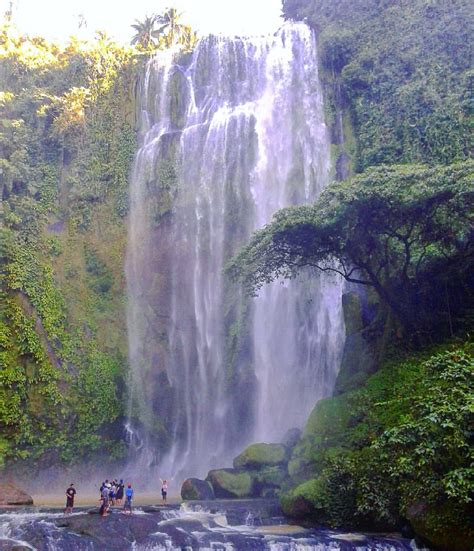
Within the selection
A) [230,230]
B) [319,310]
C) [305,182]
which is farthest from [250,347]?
[305,182]

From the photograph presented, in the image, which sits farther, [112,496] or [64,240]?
[64,240]

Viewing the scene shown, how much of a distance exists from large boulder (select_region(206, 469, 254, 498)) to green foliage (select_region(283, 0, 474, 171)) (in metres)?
14.2

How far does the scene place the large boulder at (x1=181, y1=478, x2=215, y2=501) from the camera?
1777 cm

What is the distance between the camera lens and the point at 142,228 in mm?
29344

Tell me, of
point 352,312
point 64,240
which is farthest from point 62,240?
point 352,312

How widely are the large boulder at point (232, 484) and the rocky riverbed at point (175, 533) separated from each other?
2.03 meters

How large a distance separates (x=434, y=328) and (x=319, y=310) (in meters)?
6.62

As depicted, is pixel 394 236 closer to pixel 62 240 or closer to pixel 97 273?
pixel 97 273

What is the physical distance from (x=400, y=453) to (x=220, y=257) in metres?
16.4

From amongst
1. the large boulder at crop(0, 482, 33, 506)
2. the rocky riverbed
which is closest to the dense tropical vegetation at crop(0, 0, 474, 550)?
the rocky riverbed

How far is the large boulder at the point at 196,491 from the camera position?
1777 centimetres

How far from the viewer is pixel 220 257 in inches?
1100

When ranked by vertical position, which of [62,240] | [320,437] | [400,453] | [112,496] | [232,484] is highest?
[62,240]

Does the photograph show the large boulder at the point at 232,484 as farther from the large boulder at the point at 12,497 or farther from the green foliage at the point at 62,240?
the green foliage at the point at 62,240
